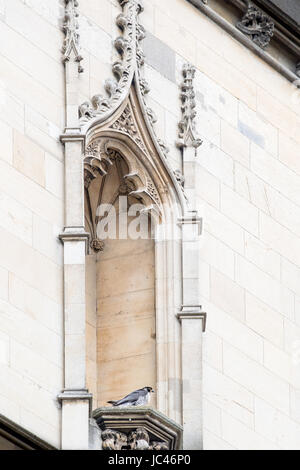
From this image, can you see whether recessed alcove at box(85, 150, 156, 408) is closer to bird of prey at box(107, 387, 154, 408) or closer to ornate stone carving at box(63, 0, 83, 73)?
bird of prey at box(107, 387, 154, 408)

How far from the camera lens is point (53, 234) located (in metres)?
23.4

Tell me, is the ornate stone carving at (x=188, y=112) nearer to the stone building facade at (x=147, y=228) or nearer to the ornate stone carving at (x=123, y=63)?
the stone building facade at (x=147, y=228)

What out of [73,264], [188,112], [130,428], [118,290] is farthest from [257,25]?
[130,428]

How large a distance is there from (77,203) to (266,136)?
2.88 m

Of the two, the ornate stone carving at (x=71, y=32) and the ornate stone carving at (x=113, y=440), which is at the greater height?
the ornate stone carving at (x=71, y=32)

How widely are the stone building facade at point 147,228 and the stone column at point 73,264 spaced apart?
0.02 m

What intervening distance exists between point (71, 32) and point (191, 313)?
232 centimetres

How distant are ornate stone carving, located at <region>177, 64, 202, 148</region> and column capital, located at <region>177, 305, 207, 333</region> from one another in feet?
4.60

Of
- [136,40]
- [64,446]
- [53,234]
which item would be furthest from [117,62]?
[64,446]

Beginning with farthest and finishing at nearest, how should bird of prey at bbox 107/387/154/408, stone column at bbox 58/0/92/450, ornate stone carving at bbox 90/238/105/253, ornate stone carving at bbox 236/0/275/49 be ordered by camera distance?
1. ornate stone carving at bbox 236/0/275/49
2. ornate stone carving at bbox 90/238/105/253
3. bird of prey at bbox 107/387/154/408
4. stone column at bbox 58/0/92/450

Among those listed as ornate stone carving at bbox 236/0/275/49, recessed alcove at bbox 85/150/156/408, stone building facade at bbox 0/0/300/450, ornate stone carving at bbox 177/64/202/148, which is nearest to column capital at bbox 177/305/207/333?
stone building facade at bbox 0/0/300/450

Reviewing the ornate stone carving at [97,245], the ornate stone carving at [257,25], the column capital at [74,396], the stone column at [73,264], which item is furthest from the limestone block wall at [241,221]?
the column capital at [74,396]

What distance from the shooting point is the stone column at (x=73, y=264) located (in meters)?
22.8

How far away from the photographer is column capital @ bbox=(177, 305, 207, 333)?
2411 cm
